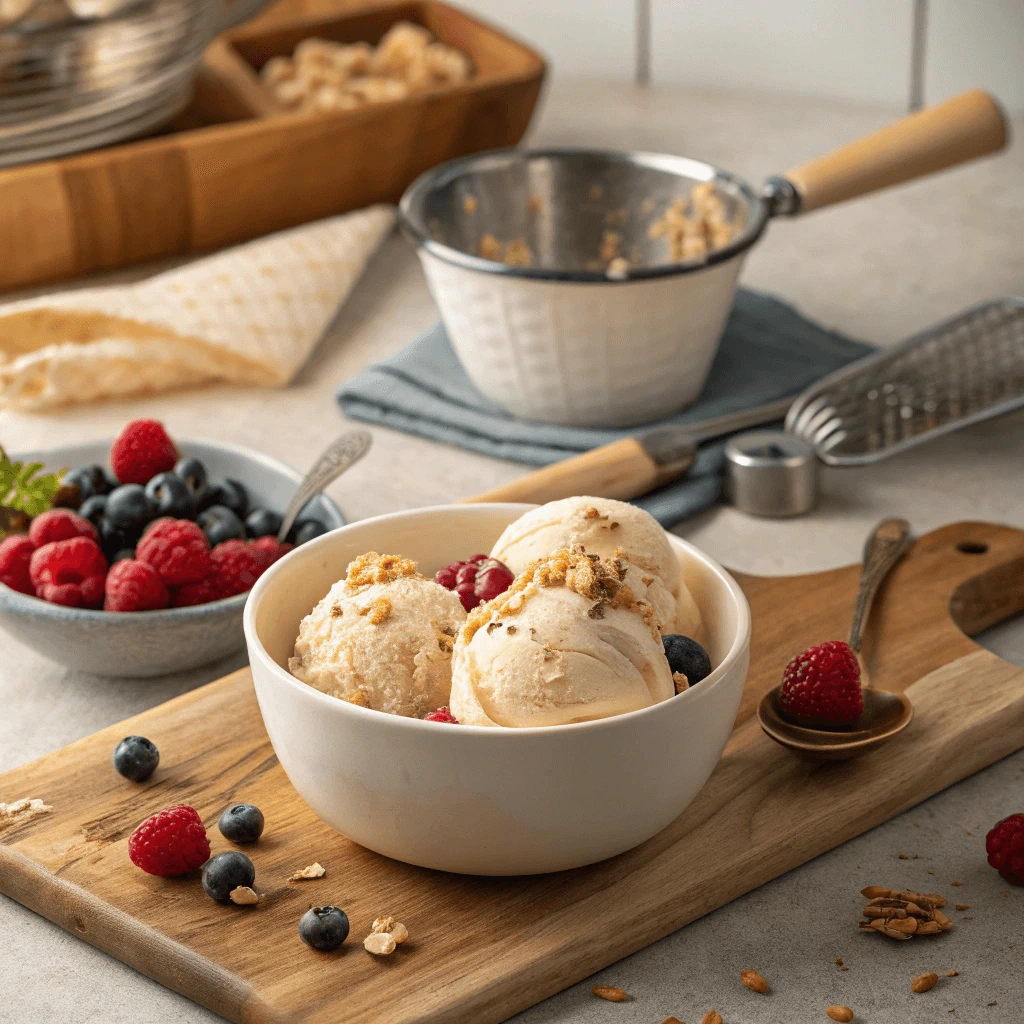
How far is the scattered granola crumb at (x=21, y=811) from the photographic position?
79 cm

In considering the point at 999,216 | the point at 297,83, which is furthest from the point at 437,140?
the point at 999,216

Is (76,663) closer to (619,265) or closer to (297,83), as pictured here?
(619,265)

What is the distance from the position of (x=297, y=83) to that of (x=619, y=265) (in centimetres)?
59

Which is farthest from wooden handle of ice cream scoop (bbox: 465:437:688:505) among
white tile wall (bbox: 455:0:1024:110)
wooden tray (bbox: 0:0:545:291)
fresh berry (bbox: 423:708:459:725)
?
white tile wall (bbox: 455:0:1024:110)

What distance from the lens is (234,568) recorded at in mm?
966

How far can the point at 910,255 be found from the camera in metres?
1.69

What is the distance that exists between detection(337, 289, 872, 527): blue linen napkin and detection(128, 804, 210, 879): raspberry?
57cm

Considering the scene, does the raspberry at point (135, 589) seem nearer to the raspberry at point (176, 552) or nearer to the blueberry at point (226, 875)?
the raspberry at point (176, 552)

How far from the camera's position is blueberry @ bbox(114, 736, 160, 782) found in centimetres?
82

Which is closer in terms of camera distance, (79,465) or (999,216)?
(79,465)

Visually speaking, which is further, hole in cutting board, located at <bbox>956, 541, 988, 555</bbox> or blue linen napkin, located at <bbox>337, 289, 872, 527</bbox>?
blue linen napkin, located at <bbox>337, 289, 872, 527</bbox>

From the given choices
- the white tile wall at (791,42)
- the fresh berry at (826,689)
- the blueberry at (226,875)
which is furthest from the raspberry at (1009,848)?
the white tile wall at (791,42)

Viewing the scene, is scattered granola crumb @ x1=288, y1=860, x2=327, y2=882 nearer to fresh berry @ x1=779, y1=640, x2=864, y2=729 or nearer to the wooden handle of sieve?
fresh berry @ x1=779, y1=640, x2=864, y2=729

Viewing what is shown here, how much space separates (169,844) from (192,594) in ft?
0.84
